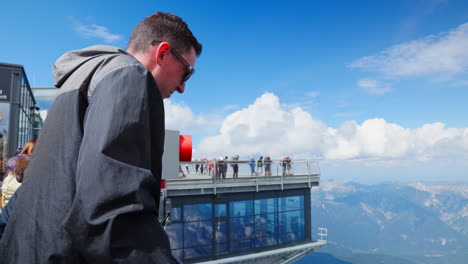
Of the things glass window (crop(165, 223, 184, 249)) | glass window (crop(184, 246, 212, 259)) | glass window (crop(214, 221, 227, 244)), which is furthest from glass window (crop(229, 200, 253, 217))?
glass window (crop(165, 223, 184, 249))

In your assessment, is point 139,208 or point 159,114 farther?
point 159,114

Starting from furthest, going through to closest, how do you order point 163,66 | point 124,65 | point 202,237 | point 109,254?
point 202,237
point 163,66
point 124,65
point 109,254

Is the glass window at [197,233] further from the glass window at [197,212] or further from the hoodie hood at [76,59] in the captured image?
the hoodie hood at [76,59]

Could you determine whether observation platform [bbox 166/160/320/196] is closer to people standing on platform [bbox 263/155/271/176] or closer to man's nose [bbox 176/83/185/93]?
people standing on platform [bbox 263/155/271/176]

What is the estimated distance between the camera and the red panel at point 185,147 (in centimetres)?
914

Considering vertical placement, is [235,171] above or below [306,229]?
above

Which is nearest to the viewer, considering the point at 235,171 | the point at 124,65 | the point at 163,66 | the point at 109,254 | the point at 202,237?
the point at 109,254

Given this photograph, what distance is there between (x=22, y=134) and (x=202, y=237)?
39.2 feet

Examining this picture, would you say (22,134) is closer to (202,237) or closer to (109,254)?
(202,237)

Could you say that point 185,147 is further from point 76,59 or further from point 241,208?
point 241,208

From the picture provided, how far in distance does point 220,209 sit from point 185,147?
11975 millimetres

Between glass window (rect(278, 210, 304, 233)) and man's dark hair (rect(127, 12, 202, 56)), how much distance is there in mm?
23002

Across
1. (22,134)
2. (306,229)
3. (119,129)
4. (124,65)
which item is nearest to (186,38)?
(124,65)

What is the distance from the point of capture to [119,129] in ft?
2.24
